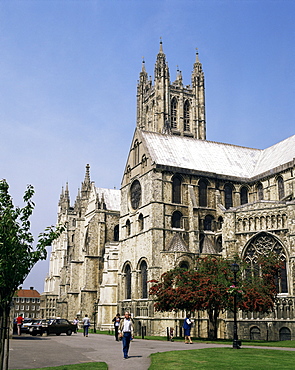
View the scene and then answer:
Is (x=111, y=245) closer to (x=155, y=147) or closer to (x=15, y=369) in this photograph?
(x=155, y=147)

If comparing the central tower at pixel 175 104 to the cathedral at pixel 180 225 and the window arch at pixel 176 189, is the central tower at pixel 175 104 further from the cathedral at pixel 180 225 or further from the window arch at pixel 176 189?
the window arch at pixel 176 189

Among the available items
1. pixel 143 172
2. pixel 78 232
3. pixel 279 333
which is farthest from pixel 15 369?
pixel 78 232

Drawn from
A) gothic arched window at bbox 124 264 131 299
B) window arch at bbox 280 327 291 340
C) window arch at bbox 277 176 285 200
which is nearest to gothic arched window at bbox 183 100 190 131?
window arch at bbox 277 176 285 200

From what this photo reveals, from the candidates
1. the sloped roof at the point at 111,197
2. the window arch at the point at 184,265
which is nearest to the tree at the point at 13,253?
the window arch at the point at 184,265

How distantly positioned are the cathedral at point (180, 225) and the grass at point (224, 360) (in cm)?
1892

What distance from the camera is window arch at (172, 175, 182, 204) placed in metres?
48.0

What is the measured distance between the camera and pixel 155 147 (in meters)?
51.0

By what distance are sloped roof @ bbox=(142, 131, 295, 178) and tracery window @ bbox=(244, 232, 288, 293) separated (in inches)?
429

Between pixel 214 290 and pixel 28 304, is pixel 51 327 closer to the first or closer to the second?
pixel 214 290

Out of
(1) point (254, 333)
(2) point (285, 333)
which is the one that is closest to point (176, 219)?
(1) point (254, 333)

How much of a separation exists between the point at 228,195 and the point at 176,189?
6.55 m

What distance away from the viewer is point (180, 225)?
4756cm

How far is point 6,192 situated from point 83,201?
5485 cm

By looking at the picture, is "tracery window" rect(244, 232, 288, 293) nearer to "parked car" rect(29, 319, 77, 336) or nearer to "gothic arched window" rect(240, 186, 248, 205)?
"gothic arched window" rect(240, 186, 248, 205)
